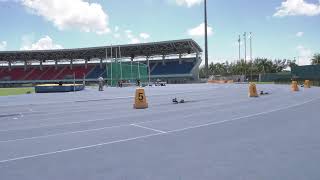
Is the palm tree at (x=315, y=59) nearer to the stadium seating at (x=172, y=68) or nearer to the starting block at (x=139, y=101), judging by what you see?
the stadium seating at (x=172, y=68)

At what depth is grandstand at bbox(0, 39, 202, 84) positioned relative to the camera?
9612 centimetres

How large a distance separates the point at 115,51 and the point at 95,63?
15.4 meters

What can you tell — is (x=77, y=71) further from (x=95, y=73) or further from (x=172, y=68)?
(x=172, y=68)

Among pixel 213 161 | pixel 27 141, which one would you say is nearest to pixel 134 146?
pixel 213 161

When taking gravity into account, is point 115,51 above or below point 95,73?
above

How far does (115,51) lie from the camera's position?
9456 cm

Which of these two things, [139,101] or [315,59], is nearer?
[139,101]

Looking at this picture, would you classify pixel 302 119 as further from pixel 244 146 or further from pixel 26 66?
pixel 26 66

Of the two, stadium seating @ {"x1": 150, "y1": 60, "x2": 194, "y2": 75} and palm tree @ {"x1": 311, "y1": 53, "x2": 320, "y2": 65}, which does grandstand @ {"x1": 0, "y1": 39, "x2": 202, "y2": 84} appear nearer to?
stadium seating @ {"x1": 150, "y1": 60, "x2": 194, "y2": 75}

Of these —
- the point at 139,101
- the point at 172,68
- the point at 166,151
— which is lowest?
the point at 166,151

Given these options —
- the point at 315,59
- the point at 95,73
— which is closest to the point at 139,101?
the point at 95,73

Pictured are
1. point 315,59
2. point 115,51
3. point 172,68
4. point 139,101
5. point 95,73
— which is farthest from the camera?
point 315,59

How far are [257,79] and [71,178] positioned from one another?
8941 cm

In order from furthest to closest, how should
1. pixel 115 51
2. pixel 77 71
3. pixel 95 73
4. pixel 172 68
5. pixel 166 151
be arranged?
pixel 77 71, pixel 95 73, pixel 172 68, pixel 115 51, pixel 166 151
